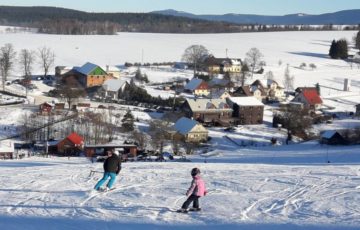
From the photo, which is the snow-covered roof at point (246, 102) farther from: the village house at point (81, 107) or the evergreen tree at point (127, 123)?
the village house at point (81, 107)

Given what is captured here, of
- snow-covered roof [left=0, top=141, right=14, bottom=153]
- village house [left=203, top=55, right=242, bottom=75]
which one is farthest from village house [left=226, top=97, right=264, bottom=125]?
village house [left=203, top=55, right=242, bottom=75]

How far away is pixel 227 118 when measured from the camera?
34.7m

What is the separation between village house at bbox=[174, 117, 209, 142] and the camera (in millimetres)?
28142

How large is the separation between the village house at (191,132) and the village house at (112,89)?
12.0 metres

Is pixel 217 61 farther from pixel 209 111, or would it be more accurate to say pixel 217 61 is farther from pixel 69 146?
pixel 69 146

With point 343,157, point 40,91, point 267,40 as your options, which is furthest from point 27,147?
point 267,40

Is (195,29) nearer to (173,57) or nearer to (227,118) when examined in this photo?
(173,57)

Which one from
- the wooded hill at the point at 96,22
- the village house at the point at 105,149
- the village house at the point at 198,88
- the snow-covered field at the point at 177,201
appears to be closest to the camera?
the snow-covered field at the point at 177,201

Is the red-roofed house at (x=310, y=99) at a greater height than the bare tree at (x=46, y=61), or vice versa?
the bare tree at (x=46, y=61)

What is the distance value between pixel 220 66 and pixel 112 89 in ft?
62.8

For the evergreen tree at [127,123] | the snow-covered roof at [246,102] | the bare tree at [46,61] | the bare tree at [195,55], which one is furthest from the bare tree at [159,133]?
the bare tree at [195,55]

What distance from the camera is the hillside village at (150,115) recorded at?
2541cm

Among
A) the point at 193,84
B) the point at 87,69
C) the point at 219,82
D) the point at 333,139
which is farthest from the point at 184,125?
the point at 87,69

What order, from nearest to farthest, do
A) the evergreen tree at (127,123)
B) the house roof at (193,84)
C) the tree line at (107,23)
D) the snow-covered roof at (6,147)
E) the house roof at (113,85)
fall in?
the snow-covered roof at (6,147) → the evergreen tree at (127,123) → the house roof at (113,85) → the house roof at (193,84) → the tree line at (107,23)
